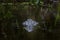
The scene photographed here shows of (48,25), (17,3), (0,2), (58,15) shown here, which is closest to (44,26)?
(48,25)

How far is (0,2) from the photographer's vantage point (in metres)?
1.42

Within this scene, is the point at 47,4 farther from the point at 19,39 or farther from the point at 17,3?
the point at 19,39

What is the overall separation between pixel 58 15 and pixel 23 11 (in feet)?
0.97

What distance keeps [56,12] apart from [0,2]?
1.57 ft

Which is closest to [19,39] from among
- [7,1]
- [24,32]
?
[24,32]

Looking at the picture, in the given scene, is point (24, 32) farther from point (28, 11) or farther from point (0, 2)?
point (0, 2)

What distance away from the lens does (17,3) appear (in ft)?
4.70

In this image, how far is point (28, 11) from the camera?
1429 mm

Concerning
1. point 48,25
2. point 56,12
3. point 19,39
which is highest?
point 56,12

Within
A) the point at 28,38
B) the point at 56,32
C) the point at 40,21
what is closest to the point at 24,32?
the point at 28,38

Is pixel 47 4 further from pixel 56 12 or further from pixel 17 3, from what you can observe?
pixel 17 3

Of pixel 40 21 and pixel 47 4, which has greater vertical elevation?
pixel 47 4

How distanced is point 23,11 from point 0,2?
0.21 metres

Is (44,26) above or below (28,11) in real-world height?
below
